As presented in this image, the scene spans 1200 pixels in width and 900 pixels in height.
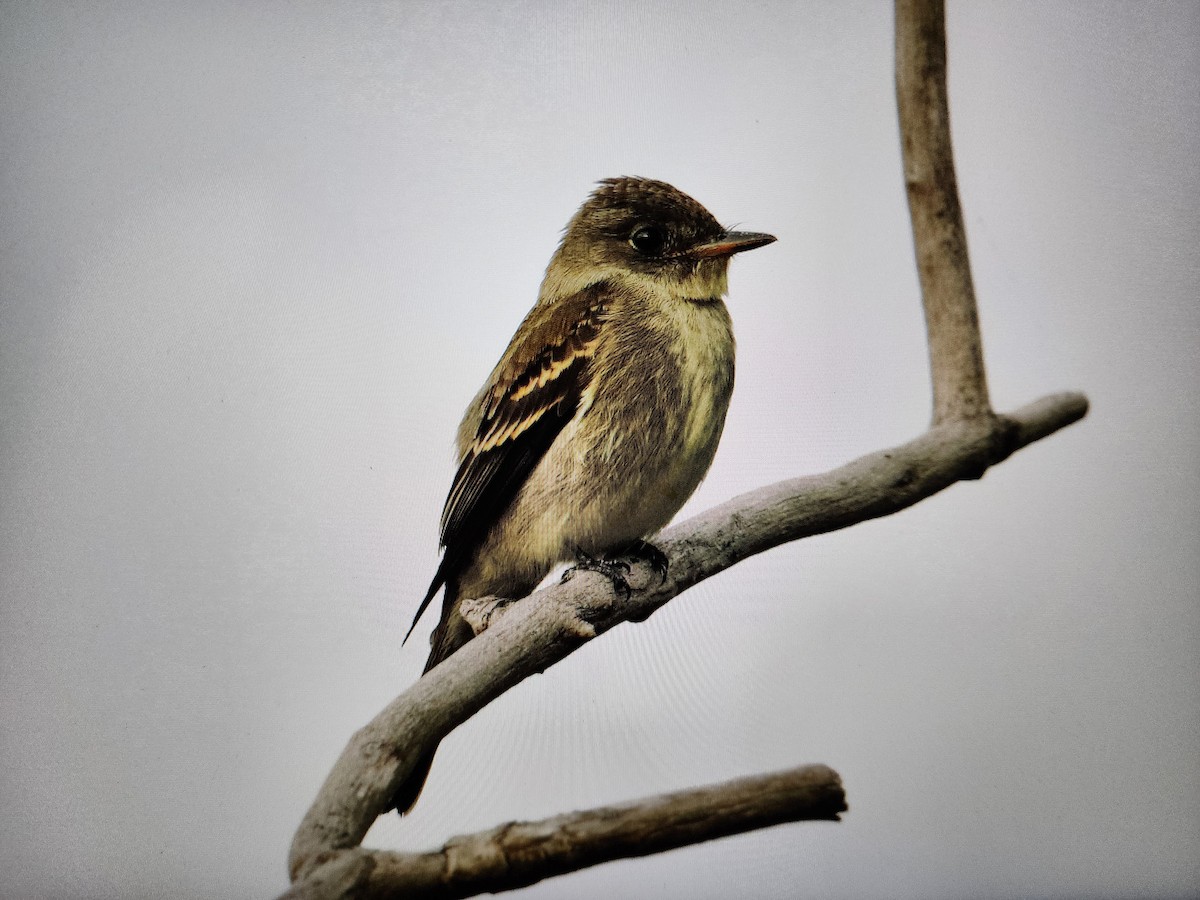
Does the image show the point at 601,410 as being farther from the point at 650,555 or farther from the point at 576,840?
the point at 576,840

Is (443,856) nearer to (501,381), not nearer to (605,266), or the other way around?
(501,381)

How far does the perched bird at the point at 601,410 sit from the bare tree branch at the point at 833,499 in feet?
0.53

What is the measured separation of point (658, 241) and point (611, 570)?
0.96m

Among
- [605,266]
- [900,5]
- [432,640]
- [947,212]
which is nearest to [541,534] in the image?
[432,640]

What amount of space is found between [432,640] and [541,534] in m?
0.46

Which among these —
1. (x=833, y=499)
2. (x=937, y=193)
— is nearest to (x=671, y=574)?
(x=833, y=499)

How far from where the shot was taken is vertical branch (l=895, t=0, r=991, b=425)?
2244 mm

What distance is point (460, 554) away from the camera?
8.25ft

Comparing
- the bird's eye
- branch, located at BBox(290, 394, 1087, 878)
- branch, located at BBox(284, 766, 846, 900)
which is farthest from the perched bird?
branch, located at BBox(284, 766, 846, 900)

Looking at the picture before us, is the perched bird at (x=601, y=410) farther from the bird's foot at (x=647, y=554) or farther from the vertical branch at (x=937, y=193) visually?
the vertical branch at (x=937, y=193)

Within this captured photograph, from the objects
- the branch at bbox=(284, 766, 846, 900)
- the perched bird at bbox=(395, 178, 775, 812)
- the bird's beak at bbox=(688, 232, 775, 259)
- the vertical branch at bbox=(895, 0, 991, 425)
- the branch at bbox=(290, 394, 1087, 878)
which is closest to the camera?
the branch at bbox=(284, 766, 846, 900)

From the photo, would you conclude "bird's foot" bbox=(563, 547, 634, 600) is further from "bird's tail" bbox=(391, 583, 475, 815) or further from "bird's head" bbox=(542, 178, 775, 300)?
"bird's head" bbox=(542, 178, 775, 300)

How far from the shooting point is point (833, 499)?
7.14 ft

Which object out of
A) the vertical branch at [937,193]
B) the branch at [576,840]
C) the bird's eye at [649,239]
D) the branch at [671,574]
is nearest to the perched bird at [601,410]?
the bird's eye at [649,239]
